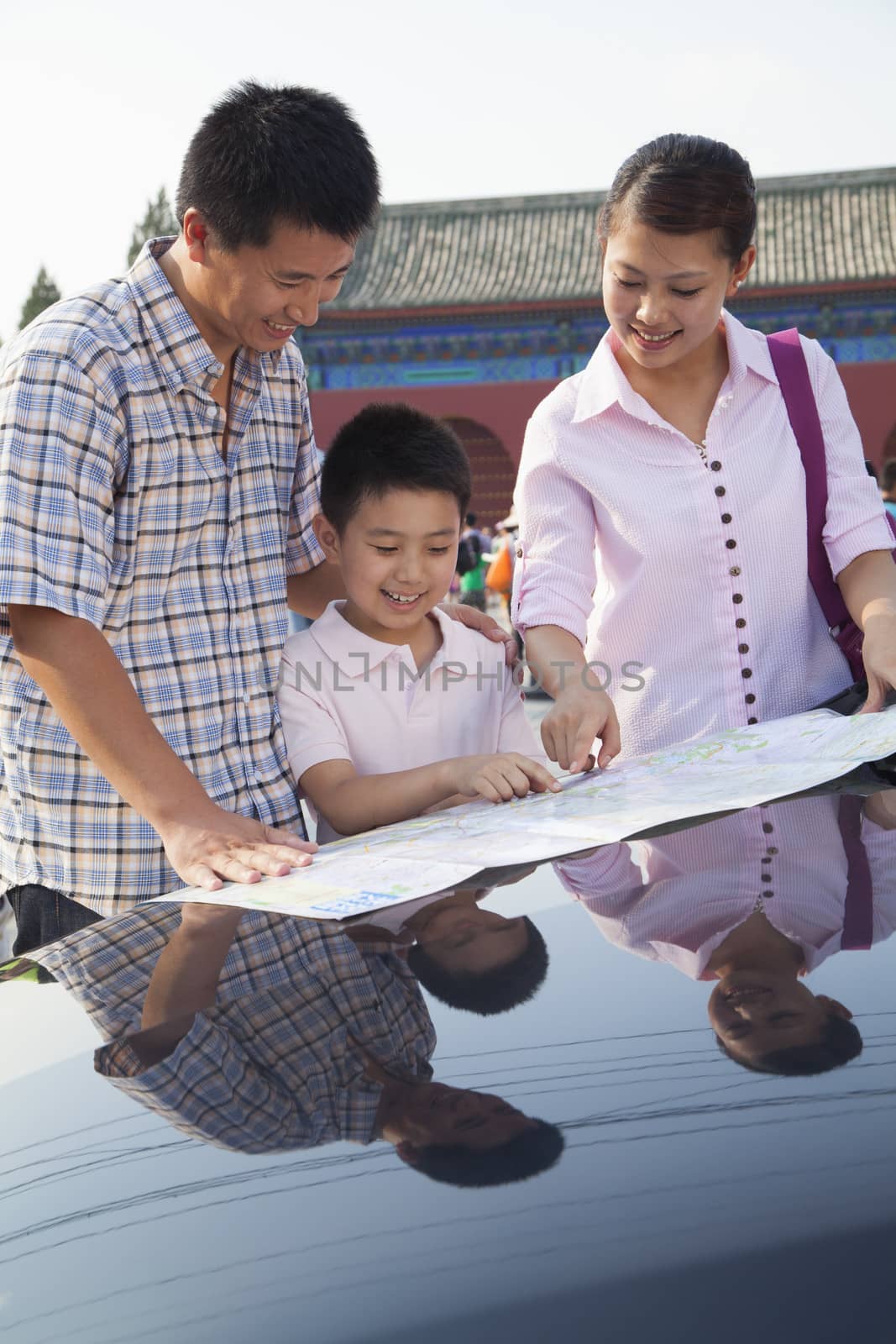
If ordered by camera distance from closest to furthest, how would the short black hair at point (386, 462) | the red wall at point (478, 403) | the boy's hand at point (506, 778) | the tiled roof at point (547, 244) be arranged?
1. the boy's hand at point (506, 778)
2. the short black hair at point (386, 462)
3. the red wall at point (478, 403)
4. the tiled roof at point (547, 244)

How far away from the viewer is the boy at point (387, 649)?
57.8 inches

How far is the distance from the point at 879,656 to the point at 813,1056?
907mm

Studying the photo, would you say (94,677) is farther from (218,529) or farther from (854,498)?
(854,498)

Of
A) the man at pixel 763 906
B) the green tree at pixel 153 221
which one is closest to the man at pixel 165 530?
the man at pixel 763 906

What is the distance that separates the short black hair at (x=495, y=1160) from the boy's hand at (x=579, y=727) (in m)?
0.84

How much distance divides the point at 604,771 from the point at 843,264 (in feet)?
52.3

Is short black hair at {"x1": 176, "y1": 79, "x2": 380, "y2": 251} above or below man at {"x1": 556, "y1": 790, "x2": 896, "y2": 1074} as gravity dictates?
above

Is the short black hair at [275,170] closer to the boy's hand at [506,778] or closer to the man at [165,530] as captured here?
the man at [165,530]

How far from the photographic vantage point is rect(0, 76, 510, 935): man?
3.80ft

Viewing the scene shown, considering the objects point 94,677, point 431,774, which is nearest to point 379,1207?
point 94,677

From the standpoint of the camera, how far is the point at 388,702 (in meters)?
1.56

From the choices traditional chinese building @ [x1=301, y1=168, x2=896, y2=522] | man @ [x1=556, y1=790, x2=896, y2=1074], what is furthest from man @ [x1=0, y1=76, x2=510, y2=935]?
traditional chinese building @ [x1=301, y1=168, x2=896, y2=522]

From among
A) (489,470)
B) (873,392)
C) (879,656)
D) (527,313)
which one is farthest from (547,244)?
(879,656)

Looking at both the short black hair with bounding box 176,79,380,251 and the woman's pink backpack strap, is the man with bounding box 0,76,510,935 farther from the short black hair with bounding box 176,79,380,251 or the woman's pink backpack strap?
the woman's pink backpack strap
